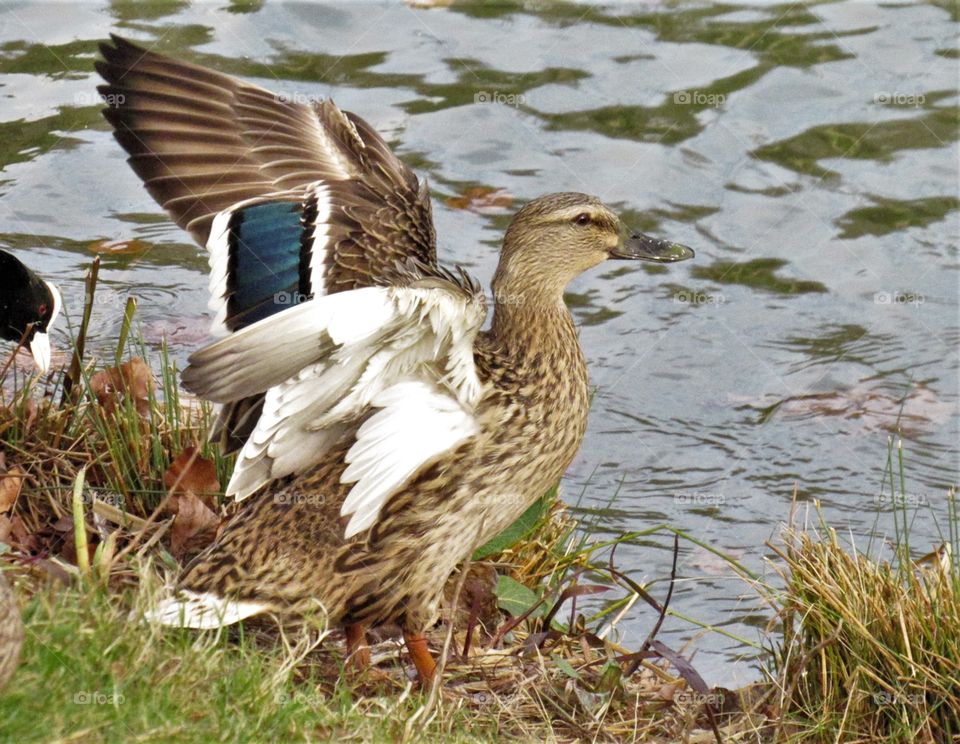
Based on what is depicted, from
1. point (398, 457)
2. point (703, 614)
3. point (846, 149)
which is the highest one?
point (398, 457)

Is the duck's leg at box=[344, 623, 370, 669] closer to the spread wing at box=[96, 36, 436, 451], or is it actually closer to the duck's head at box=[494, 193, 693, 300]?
the spread wing at box=[96, 36, 436, 451]

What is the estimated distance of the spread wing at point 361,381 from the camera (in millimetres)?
3463

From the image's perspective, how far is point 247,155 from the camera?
489 cm

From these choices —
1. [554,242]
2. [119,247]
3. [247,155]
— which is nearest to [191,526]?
[247,155]

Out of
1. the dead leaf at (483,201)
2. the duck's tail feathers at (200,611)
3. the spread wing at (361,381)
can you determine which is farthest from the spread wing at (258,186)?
the dead leaf at (483,201)

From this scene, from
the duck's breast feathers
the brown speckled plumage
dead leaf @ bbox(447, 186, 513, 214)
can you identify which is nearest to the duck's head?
the duck's breast feathers

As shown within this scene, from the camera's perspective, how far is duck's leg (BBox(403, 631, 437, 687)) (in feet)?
13.7

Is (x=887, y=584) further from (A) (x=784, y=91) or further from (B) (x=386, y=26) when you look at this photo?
(B) (x=386, y=26)

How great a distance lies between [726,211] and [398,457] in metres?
4.49

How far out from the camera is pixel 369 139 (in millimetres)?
5031

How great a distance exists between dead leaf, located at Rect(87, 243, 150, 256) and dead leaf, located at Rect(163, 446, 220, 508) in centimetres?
Answer: 292

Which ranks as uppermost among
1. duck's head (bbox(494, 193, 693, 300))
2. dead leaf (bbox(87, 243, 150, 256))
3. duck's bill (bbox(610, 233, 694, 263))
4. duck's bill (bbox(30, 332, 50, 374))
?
duck's head (bbox(494, 193, 693, 300))

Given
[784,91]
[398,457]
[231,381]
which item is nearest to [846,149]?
[784,91]

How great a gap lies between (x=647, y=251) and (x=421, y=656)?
166 cm
